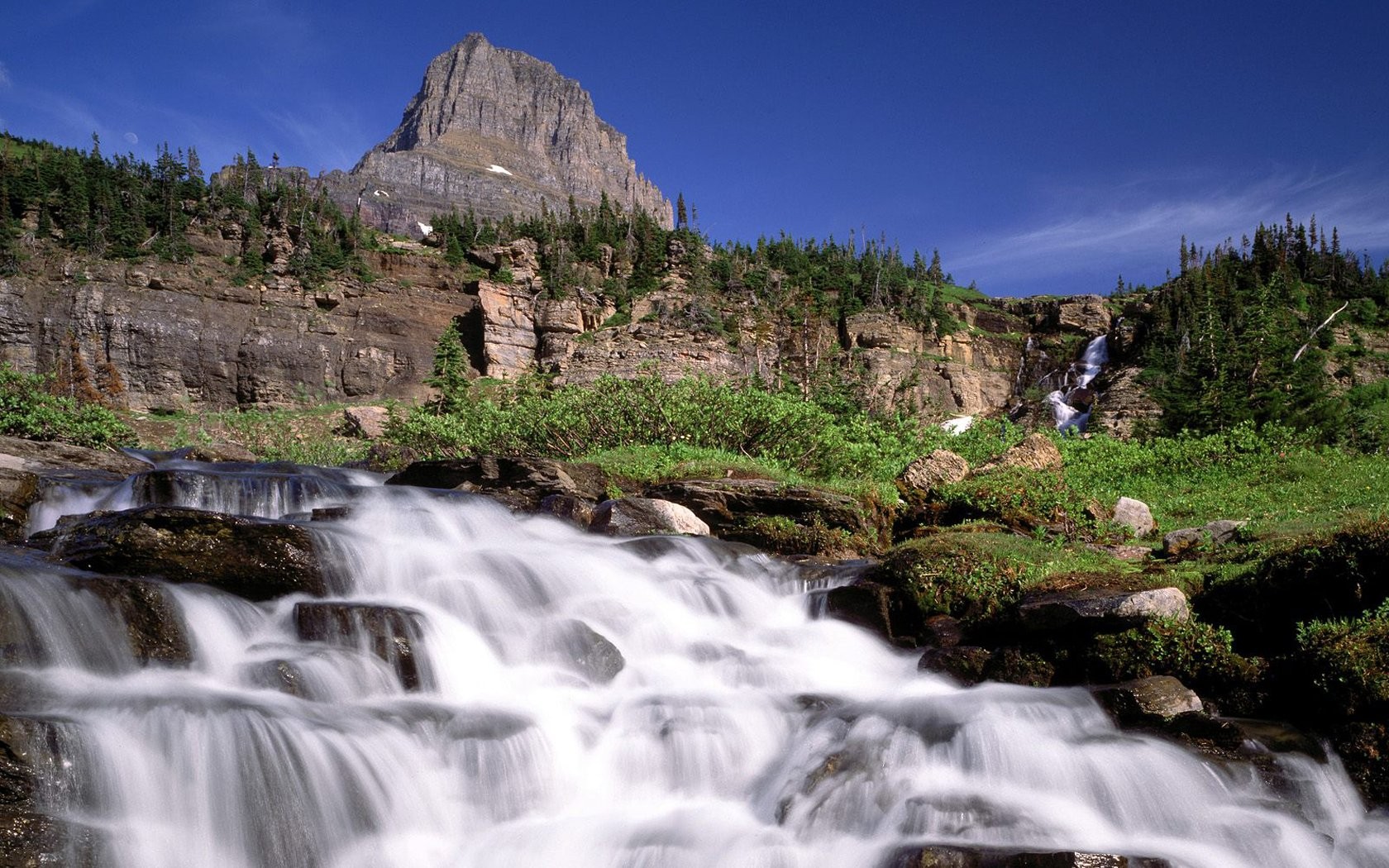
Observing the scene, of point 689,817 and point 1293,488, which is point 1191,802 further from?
point 1293,488

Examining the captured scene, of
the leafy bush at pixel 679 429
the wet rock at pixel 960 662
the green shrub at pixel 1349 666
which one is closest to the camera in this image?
the green shrub at pixel 1349 666

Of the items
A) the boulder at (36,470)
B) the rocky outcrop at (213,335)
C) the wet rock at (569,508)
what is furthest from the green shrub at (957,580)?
the rocky outcrop at (213,335)

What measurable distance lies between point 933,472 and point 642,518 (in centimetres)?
586

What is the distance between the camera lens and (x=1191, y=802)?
5926 millimetres

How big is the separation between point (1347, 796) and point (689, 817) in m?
4.72

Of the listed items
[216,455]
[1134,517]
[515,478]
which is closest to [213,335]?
[216,455]

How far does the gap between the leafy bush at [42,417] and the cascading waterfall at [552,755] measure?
15.0m

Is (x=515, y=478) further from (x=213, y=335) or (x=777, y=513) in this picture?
(x=213, y=335)

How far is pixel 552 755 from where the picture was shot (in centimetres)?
691

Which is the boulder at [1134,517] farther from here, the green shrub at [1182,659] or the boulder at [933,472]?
the green shrub at [1182,659]

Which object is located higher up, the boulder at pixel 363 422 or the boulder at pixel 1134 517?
the boulder at pixel 363 422

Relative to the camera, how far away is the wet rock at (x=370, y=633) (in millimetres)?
7469

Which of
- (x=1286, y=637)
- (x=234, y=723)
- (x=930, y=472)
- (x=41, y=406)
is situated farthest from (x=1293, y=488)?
(x=41, y=406)

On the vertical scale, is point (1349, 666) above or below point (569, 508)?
Result: below
